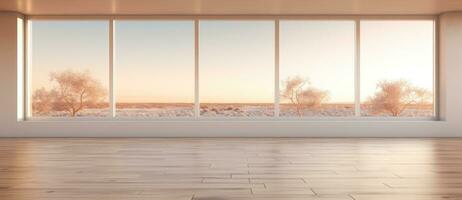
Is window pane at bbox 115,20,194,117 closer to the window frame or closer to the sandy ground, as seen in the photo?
the sandy ground

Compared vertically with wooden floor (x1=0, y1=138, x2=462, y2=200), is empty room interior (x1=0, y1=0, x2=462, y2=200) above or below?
above

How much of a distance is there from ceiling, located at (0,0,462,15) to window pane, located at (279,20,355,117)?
18.1 inches

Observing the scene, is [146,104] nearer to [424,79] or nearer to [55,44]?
[55,44]

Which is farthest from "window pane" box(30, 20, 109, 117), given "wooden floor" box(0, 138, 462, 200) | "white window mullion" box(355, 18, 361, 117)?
"white window mullion" box(355, 18, 361, 117)

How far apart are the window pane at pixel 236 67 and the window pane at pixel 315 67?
291 millimetres

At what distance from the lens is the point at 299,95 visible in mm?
9727

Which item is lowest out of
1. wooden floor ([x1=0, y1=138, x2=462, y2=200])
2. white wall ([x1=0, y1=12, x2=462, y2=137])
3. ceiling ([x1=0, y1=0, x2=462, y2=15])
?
wooden floor ([x1=0, y1=138, x2=462, y2=200])

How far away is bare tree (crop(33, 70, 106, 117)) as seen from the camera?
9.71 metres

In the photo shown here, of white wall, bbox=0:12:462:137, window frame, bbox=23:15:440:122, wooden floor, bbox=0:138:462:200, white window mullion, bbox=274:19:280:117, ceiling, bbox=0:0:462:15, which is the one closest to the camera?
wooden floor, bbox=0:138:462:200

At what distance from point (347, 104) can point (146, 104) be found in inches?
144

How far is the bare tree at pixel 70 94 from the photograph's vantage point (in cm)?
971

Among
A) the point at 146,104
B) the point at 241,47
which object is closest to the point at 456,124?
the point at 241,47

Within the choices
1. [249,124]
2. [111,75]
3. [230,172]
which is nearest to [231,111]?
[249,124]

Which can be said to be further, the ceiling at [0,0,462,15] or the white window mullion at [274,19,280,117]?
the white window mullion at [274,19,280,117]
